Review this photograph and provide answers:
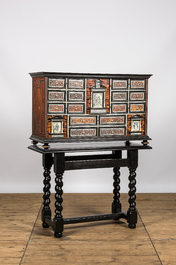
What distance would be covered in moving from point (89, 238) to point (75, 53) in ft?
9.84

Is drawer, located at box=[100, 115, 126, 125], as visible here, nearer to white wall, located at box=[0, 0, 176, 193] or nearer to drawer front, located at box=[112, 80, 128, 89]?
drawer front, located at box=[112, 80, 128, 89]

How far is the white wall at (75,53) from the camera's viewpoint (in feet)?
20.7

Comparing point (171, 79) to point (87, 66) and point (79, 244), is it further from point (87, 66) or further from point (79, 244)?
point (79, 244)

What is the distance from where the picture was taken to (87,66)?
640 cm

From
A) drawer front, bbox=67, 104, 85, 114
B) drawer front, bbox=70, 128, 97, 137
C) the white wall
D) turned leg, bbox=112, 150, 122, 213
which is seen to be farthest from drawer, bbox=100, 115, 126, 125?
the white wall

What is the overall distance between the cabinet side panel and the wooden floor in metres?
1.10

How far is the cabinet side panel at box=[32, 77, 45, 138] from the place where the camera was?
4350 mm

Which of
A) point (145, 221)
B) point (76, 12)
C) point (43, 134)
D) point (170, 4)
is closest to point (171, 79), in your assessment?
point (170, 4)

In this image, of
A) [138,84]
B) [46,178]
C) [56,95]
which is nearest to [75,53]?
[138,84]

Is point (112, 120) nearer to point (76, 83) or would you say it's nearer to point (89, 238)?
point (76, 83)

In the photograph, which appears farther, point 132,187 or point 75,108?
point 132,187

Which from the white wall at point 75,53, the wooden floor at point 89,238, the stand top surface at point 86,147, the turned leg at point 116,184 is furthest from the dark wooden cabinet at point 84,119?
the white wall at point 75,53

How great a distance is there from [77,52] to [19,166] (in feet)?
6.35

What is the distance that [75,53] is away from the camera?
638 cm
